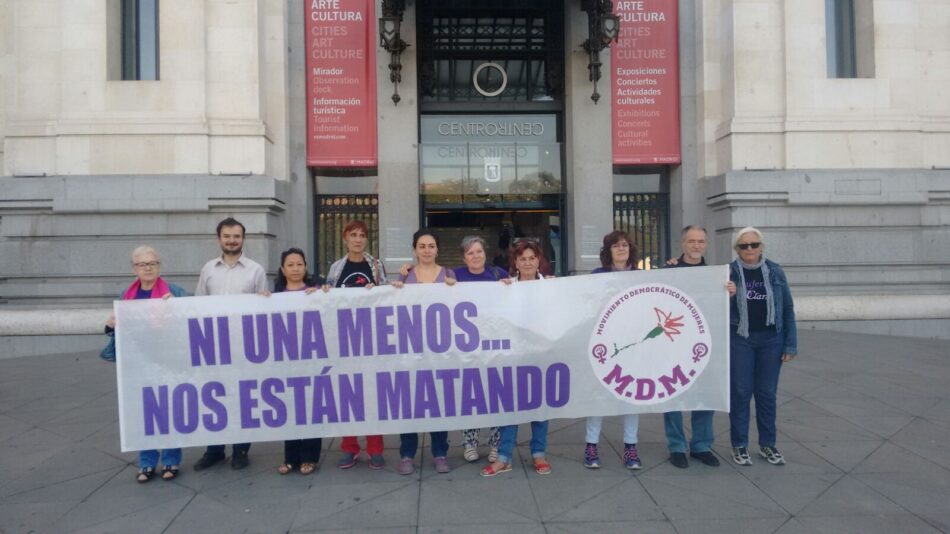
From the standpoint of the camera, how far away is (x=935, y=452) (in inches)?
197

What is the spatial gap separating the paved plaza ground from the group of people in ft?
0.42

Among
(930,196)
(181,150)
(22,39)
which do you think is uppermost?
(22,39)

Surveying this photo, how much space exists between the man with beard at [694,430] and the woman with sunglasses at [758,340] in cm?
21

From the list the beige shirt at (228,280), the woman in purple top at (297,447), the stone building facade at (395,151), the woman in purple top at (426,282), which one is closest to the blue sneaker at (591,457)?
the woman in purple top at (426,282)

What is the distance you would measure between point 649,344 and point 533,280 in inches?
41.8

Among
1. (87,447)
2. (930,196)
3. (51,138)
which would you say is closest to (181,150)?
(51,138)

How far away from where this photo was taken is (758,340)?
4.79 metres

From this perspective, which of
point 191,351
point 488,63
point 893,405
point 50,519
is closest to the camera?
point 50,519

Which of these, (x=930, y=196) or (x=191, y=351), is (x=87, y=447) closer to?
(x=191, y=351)

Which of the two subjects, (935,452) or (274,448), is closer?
(935,452)

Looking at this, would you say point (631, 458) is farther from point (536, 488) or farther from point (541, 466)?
point (536, 488)

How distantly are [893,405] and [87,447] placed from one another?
7961mm

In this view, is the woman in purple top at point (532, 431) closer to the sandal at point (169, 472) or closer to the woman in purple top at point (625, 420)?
the woman in purple top at point (625, 420)

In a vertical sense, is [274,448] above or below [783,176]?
below
